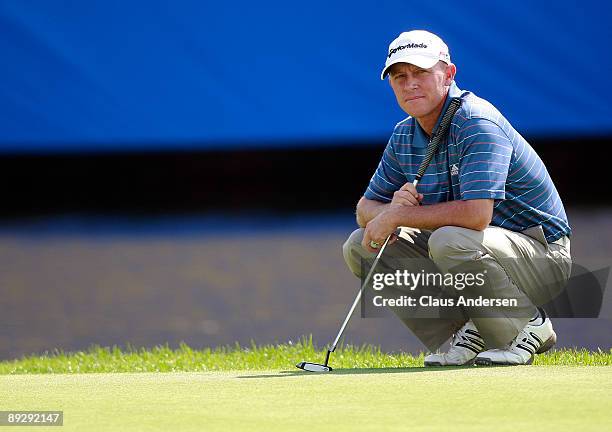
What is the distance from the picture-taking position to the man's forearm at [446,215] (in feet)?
10.6

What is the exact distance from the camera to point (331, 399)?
8.52ft

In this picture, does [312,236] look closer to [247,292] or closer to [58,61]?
[247,292]

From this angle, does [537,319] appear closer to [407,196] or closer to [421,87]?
[407,196]

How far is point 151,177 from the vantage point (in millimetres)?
14203

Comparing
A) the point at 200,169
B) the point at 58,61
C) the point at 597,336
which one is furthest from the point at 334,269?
the point at 200,169

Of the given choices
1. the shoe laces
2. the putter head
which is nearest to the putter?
the putter head

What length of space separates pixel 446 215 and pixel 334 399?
87cm

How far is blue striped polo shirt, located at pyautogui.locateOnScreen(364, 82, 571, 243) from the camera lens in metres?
3.23

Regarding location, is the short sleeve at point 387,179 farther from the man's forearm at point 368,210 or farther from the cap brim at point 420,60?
the cap brim at point 420,60

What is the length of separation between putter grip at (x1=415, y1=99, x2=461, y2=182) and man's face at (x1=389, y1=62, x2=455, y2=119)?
0.05 metres

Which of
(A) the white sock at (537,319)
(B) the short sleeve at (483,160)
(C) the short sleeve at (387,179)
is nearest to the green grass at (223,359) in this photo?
(A) the white sock at (537,319)

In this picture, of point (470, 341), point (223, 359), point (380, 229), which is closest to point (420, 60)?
point (380, 229)

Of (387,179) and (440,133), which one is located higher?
Answer: (440,133)

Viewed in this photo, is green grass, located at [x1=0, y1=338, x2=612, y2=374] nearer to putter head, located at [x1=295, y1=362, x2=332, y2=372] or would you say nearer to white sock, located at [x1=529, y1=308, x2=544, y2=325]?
white sock, located at [x1=529, y1=308, x2=544, y2=325]
